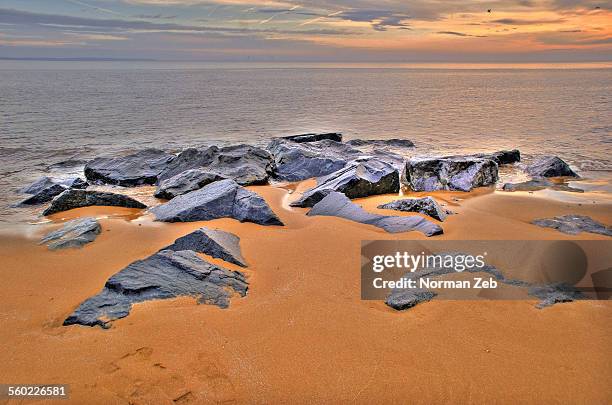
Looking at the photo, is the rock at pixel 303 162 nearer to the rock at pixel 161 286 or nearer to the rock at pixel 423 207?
the rock at pixel 423 207

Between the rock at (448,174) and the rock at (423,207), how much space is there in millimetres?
3015

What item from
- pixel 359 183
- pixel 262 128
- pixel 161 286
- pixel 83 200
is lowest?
pixel 262 128

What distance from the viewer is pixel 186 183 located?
10.6 metres

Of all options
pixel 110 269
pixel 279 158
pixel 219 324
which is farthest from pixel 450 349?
pixel 279 158

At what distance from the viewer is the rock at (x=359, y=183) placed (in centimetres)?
917

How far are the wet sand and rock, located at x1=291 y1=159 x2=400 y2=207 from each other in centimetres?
323

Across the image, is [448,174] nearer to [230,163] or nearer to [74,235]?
[230,163]

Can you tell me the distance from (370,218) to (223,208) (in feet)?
8.81

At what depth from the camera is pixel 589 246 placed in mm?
6152

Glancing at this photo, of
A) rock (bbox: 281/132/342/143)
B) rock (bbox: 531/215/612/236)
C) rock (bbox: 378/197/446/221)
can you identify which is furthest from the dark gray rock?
rock (bbox: 281/132/342/143)

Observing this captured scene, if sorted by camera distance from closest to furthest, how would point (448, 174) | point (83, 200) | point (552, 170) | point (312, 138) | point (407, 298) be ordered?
point (407, 298)
point (83, 200)
point (448, 174)
point (552, 170)
point (312, 138)

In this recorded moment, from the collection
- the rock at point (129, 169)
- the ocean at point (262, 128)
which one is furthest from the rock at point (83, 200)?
the rock at point (129, 169)

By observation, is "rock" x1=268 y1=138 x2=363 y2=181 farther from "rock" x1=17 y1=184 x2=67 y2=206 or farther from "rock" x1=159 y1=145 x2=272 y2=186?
"rock" x1=17 y1=184 x2=67 y2=206

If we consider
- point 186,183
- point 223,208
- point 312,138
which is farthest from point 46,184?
point 312,138
